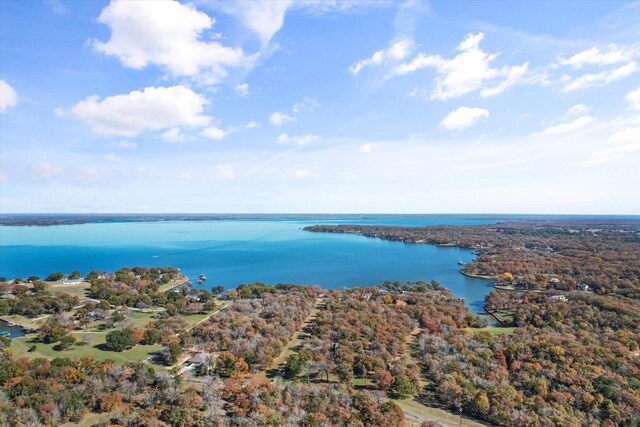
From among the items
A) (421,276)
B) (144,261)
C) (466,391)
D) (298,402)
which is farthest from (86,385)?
(144,261)

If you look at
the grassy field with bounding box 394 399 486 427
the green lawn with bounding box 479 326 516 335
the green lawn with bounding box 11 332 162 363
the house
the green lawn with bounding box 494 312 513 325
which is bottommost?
the green lawn with bounding box 494 312 513 325

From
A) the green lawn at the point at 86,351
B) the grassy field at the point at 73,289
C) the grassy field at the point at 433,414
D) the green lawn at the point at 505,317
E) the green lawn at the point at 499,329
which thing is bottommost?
the green lawn at the point at 505,317

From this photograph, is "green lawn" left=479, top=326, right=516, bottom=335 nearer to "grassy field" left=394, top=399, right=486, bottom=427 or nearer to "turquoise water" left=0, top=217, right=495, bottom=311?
"turquoise water" left=0, top=217, right=495, bottom=311

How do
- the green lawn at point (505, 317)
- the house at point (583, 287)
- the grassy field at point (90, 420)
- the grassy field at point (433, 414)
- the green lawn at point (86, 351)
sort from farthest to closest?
the house at point (583, 287) < the green lawn at point (505, 317) < the green lawn at point (86, 351) < the grassy field at point (433, 414) < the grassy field at point (90, 420)

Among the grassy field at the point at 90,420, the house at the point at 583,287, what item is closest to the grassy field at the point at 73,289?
the grassy field at the point at 90,420

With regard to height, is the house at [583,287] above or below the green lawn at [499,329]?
above

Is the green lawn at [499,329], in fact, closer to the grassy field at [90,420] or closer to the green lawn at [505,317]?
the green lawn at [505,317]

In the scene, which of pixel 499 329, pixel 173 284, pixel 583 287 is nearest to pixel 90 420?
pixel 499 329

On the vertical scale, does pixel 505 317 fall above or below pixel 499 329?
below

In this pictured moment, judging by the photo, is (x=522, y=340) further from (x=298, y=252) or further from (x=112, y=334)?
(x=298, y=252)

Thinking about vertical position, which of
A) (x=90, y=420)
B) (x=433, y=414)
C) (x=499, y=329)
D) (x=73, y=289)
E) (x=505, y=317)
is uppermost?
(x=73, y=289)

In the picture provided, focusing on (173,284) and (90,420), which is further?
(173,284)

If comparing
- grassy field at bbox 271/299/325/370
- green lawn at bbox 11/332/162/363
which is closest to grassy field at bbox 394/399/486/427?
grassy field at bbox 271/299/325/370

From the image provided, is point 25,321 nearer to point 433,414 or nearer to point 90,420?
point 90,420
